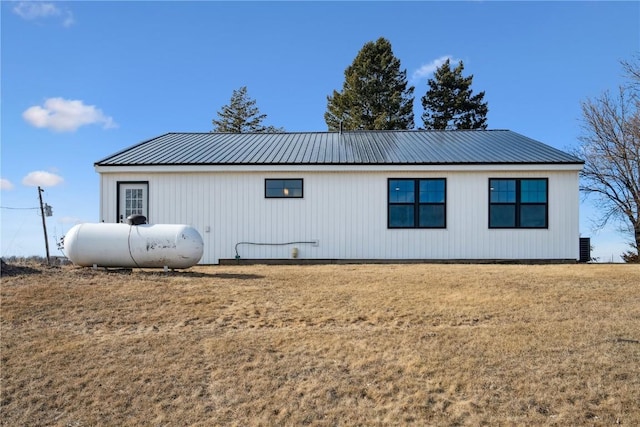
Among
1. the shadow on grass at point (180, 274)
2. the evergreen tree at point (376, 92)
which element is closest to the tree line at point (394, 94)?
the evergreen tree at point (376, 92)

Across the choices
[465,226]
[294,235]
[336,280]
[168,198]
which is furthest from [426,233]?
[168,198]

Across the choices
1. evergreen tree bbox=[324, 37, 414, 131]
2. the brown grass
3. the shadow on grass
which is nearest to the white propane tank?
the shadow on grass

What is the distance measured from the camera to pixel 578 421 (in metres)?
4.19

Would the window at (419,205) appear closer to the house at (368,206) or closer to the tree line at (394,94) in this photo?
the house at (368,206)

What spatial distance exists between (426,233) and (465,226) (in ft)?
3.73

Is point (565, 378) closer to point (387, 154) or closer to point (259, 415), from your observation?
point (259, 415)

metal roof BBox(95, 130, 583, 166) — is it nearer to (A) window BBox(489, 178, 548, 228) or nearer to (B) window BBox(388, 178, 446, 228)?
(B) window BBox(388, 178, 446, 228)

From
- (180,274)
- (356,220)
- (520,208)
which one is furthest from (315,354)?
(520,208)

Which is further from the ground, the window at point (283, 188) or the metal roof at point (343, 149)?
the metal roof at point (343, 149)

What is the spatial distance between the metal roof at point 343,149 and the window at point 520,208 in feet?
2.69

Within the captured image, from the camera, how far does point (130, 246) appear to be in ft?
32.7

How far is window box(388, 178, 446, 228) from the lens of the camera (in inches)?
532

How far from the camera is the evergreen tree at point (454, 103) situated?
1220 inches

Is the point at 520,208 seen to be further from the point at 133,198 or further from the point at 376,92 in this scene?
the point at 376,92
